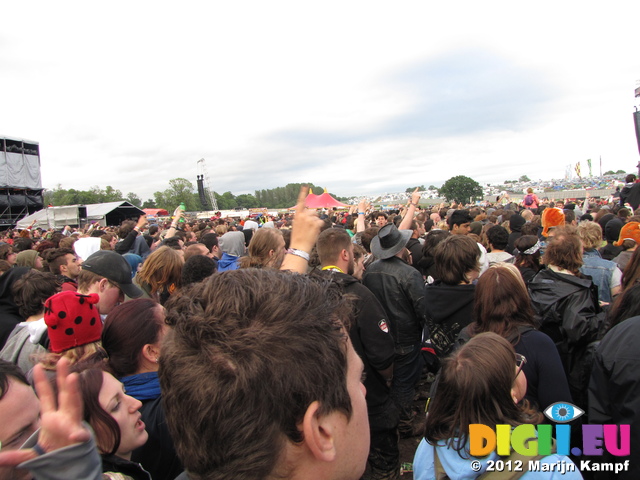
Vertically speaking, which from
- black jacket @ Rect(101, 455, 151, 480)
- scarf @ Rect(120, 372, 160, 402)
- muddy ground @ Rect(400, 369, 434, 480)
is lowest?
muddy ground @ Rect(400, 369, 434, 480)

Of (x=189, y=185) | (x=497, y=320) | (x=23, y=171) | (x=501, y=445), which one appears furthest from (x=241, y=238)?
(x=189, y=185)

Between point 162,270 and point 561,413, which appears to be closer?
point 561,413

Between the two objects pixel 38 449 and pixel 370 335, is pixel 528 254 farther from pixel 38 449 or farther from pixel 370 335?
pixel 38 449

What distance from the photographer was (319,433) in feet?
2.74

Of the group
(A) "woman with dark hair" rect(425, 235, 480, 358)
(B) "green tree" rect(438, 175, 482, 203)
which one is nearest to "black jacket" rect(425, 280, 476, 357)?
(A) "woman with dark hair" rect(425, 235, 480, 358)

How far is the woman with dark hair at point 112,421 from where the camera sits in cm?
145

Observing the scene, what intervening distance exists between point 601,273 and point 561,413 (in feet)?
7.59

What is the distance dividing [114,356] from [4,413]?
0.75m

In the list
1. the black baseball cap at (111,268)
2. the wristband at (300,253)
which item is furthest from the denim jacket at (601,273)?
the black baseball cap at (111,268)

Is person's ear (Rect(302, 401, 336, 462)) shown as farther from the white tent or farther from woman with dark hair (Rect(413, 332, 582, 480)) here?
the white tent

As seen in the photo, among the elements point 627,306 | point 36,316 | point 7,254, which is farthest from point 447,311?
point 7,254

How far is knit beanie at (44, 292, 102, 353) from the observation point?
78.4 inches

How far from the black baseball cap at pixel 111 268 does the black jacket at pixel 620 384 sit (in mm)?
3602

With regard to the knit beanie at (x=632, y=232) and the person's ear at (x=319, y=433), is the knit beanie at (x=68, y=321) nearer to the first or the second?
the person's ear at (x=319, y=433)
